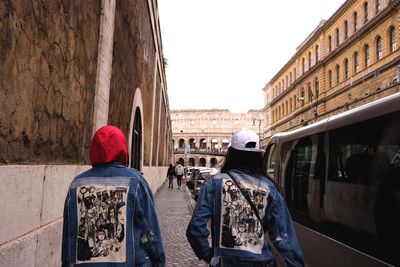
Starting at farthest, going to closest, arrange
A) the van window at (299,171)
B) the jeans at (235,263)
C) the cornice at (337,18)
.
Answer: the cornice at (337,18)
the van window at (299,171)
the jeans at (235,263)

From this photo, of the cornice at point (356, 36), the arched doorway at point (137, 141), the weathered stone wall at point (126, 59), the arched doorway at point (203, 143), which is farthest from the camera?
the arched doorway at point (203, 143)

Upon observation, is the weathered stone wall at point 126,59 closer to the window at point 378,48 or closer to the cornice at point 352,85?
the cornice at point 352,85

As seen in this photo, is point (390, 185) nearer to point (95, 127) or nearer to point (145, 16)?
point (95, 127)

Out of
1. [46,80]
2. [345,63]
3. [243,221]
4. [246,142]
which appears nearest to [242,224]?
[243,221]

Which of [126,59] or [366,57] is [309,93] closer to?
[366,57]

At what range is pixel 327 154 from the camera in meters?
5.36

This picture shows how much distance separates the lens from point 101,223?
2.38 metres

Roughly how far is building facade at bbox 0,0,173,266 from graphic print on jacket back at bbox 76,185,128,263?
→ 2.76 ft

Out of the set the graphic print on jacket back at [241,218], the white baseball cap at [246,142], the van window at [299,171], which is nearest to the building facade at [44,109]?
the graphic print on jacket back at [241,218]

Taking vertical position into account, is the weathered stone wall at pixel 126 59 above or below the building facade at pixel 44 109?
above

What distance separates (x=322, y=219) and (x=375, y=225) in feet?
4.65

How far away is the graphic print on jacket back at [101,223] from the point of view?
2.33 m

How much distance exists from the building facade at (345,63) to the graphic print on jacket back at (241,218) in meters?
27.7

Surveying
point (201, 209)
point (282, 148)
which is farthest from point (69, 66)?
point (282, 148)
